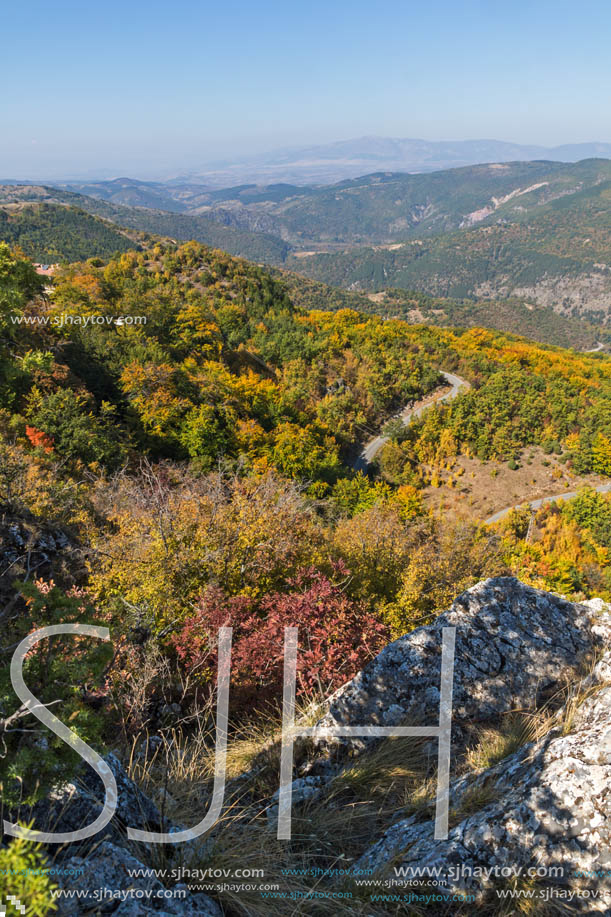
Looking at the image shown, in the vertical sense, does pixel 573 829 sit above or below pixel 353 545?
above

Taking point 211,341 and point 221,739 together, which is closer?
point 221,739

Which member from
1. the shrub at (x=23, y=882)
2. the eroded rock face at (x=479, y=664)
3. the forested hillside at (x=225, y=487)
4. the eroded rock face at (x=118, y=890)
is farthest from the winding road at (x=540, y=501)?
the shrub at (x=23, y=882)

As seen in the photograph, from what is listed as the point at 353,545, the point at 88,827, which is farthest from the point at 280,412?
the point at 88,827

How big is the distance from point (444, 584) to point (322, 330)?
51.1 meters

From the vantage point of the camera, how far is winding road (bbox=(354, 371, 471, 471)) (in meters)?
45.8

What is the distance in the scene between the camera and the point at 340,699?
5.54 m

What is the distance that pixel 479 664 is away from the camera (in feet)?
19.3

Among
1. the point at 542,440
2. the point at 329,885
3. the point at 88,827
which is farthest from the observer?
the point at 542,440

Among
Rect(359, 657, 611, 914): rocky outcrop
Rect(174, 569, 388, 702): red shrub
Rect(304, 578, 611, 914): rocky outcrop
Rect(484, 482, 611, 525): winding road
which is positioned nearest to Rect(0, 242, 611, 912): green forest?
Rect(174, 569, 388, 702): red shrub

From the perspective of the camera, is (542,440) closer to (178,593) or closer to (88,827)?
(178,593)

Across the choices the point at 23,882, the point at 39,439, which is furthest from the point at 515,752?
the point at 39,439
